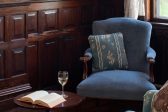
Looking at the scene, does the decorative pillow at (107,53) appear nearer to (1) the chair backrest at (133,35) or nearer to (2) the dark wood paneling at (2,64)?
(1) the chair backrest at (133,35)

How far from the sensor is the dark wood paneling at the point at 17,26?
11.8 ft

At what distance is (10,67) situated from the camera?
3625 mm

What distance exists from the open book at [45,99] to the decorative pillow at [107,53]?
980mm

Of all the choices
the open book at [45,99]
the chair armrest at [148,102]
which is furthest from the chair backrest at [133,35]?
the chair armrest at [148,102]

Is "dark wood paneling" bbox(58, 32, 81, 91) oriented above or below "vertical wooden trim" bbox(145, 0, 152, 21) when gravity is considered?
below

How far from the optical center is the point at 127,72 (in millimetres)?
3553

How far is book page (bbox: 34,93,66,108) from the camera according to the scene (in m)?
2.62

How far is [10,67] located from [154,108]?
1900 mm

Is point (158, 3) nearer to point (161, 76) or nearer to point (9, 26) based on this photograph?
point (161, 76)

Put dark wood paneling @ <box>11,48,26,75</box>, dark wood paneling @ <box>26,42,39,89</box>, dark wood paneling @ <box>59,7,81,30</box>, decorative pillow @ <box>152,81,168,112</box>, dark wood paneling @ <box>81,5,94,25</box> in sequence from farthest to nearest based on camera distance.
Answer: dark wood paneling @ <box>81,5,94,25</box> → dark wood paneling @ <box>59,7,81,30</box> → dark wood paneling @ <box>26,42,39,89</box> → dark wood paneling @ <box>11,48,26,75</box> → decorative pillow @ <box>152,81,168,112</box>

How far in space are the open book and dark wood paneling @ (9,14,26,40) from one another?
1.04 meters

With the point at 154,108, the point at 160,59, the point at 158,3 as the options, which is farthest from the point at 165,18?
the point at 154,108

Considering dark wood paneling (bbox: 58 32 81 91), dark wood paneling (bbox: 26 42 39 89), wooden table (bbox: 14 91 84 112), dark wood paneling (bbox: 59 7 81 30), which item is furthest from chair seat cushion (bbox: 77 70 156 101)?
dark wood paneling (bbox: 59 7 81 30)

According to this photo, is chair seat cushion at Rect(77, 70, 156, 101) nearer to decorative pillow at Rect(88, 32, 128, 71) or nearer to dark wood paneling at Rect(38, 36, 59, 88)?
decorative pillow at Rect(88, 32, 128, 71)
